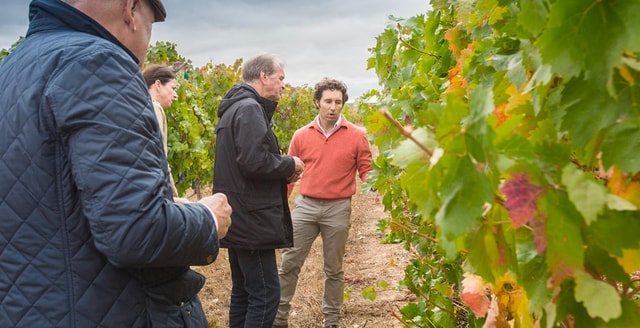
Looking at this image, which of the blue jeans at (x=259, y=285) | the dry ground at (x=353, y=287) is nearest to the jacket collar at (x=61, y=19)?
the blue jeans at (x=259, y=285)

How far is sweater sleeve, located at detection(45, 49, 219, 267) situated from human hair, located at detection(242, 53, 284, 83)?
236 cm

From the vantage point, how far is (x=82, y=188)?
136 cm

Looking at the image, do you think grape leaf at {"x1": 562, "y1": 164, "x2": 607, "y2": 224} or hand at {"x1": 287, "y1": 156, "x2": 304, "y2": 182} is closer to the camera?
grape leaf at {"x1": 562, "y1": 164, "x2": 607, "y2": 224}

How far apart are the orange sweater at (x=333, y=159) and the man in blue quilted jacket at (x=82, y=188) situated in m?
2.99

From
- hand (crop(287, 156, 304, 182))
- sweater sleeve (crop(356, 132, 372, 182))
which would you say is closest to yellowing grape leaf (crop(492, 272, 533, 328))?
hand (crop(287, 156, 304, 182))

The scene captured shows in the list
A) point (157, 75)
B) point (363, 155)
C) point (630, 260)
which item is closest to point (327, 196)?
point (363, 155)

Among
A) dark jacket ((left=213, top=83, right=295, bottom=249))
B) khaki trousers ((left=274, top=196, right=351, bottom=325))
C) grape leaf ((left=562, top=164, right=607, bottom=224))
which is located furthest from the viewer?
khaki trousers ((left=274, top=196, right=351, bottom=325))

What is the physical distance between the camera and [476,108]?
0.61 metres

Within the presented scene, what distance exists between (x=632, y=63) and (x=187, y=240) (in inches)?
47.2

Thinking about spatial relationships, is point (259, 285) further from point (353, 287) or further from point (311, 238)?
point (353, 287)

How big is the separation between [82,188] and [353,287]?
5.17 m

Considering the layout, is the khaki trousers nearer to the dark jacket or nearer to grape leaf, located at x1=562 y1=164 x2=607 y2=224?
the dark jacket

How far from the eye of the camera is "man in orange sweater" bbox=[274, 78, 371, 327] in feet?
14.9

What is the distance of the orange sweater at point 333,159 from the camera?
456cm
